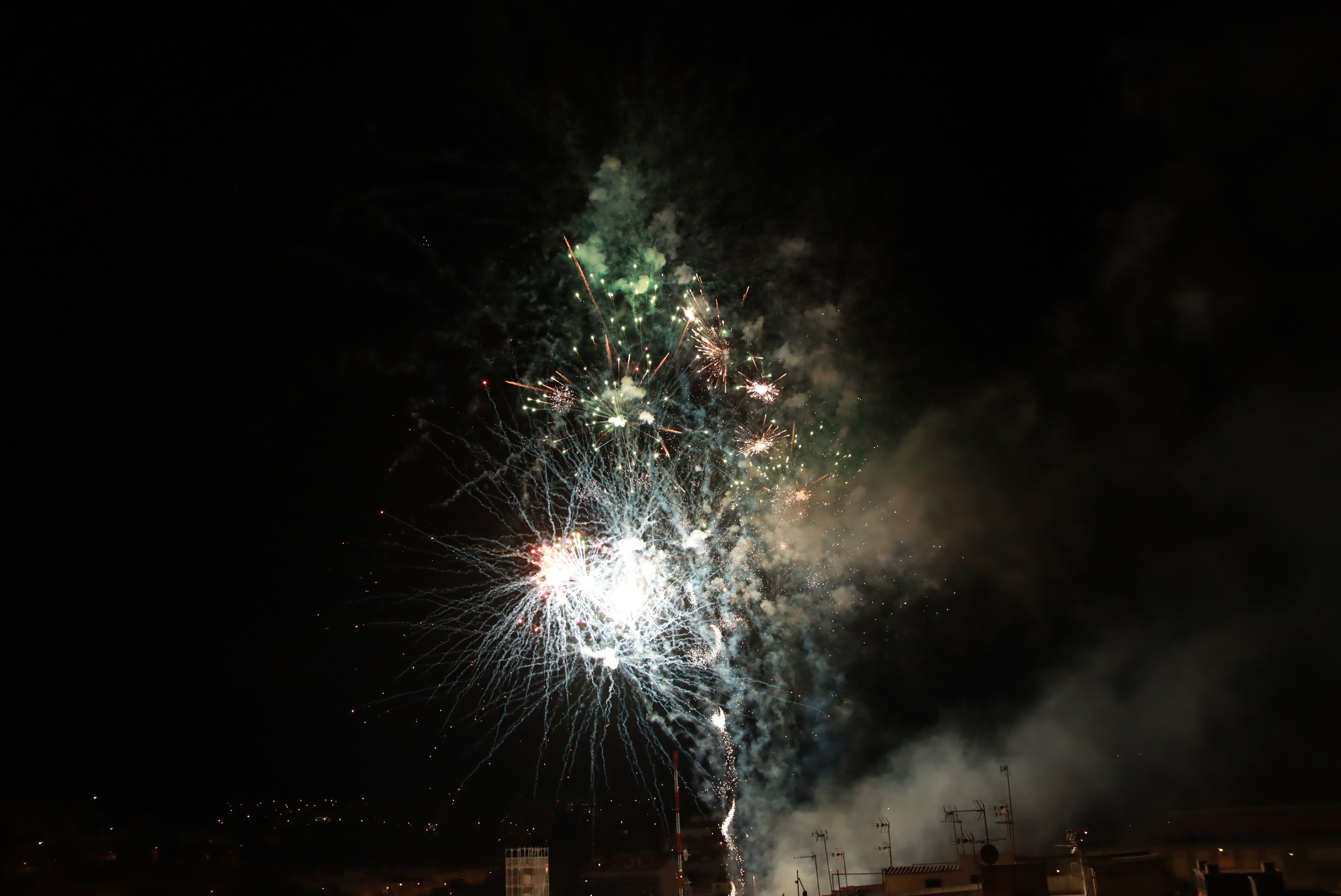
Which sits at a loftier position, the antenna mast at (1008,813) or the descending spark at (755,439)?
the descending spark at (755,439)

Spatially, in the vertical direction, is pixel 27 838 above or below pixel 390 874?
above

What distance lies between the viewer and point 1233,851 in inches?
725

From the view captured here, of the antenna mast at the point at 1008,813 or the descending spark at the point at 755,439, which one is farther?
the antenna mast at the point at 1008,813

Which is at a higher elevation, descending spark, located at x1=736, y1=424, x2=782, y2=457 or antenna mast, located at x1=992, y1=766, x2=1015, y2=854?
descending spark, located at x1=736, y1=424, x2=782, y2=457

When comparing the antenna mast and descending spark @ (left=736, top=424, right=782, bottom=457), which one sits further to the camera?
the antenna mast

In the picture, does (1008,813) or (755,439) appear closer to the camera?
(755,439)

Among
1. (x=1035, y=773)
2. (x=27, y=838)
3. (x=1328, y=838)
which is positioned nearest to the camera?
(x=1328, y=838)

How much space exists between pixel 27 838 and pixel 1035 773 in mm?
41217

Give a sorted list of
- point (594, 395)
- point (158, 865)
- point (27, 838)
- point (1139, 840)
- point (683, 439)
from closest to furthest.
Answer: point (594, 395)
point (683, 439)
point (1139, 840)
point (27, 838)
point (158, 865)

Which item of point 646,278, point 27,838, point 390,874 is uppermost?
point 646,278

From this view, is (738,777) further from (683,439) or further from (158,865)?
(158,865)

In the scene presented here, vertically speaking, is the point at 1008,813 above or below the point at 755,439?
below

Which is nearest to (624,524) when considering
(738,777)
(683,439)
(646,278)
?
(683,439)

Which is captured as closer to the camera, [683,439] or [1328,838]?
[683,439]
